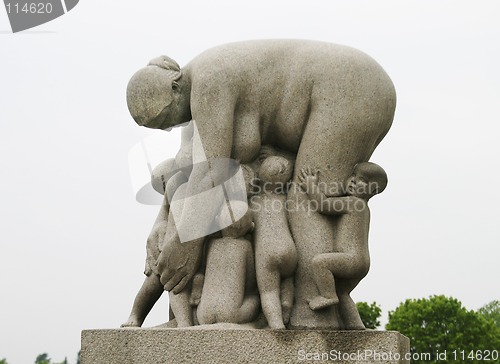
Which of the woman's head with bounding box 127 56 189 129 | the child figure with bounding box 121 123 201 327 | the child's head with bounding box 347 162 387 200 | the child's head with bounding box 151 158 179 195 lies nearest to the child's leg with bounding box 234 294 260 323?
the child figure with bounding box 121 123 201 327

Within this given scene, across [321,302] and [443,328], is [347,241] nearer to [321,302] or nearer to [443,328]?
[321,302]

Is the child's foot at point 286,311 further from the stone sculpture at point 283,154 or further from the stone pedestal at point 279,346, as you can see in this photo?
the stone pedestal at point 279,346

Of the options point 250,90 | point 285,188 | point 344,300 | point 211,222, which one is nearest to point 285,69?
point 250,90

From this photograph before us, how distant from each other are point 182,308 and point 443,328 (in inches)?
701

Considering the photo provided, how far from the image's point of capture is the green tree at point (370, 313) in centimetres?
2320

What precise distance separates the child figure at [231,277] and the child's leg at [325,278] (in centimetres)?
46

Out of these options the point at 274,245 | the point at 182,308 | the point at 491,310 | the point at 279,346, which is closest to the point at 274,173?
the point at 274,245

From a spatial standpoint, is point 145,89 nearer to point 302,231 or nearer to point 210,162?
point 210,162

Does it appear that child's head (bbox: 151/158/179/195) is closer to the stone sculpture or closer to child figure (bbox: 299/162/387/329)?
the stone sculpture

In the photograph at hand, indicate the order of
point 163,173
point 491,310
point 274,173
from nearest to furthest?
point 274,173, point 163,173, point 491,310

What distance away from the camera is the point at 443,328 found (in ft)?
73.8

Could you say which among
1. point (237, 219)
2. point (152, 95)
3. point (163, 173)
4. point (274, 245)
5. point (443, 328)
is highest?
point (152, 95)

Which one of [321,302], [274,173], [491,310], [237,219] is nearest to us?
[321,302]

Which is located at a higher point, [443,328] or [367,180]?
[367,180]
